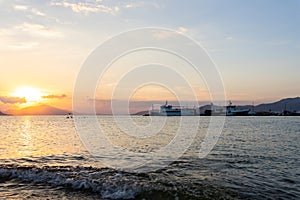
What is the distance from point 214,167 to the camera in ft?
Result: 76.8

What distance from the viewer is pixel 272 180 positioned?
19.1 meters

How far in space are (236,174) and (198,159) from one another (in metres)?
6.67

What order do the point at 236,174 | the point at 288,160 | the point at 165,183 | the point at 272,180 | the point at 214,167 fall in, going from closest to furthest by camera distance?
1. the point at 165,183
2. the point at 272,180
3. the point at 236,174
4. the point at 214,167
5. the point at 288,160

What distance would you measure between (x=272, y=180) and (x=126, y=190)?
32.2 ft

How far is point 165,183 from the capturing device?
17.7m

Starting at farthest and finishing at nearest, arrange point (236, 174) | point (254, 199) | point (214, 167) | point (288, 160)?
point (288, 160) < point (214, 167) < point (236, 174) < point (254, 199)

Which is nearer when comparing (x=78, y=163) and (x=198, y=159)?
(x=78, y=163)

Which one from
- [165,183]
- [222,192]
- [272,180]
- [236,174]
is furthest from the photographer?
[236,174]

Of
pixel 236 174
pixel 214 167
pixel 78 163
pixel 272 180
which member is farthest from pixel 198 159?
pixel 78 163

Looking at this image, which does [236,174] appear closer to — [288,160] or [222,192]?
[222,192]

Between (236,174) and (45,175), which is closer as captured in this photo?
(45,175)

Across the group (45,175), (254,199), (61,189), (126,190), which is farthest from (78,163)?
(254,199)

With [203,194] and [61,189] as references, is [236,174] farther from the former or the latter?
[61,189]

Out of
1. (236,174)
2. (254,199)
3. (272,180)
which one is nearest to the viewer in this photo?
(254,199)
